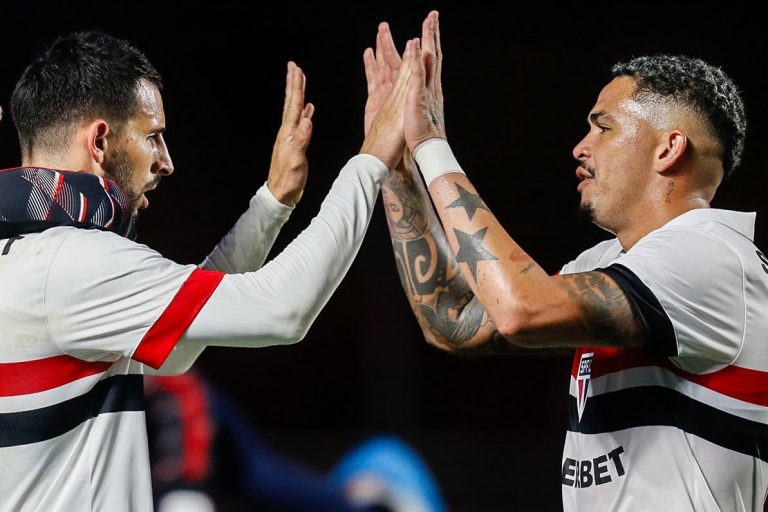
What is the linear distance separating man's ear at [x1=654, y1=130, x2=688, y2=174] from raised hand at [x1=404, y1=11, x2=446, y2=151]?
1.44 feet

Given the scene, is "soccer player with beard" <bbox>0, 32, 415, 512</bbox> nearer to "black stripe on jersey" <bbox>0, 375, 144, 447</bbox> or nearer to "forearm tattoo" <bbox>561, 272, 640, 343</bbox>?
"black stripe on jersey" <bbox>0, 375, 144, 447</bbox>

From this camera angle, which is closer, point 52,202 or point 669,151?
point 52,202

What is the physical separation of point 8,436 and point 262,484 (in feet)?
8.01

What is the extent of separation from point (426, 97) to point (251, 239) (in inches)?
21.0

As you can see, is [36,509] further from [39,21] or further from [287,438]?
[39,21]

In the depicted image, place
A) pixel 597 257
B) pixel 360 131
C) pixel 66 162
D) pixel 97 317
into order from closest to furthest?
pixel 97 317, pixel 66 162, pixel 597 257, pixel 360 131

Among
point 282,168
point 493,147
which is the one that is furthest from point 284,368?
point 282,168

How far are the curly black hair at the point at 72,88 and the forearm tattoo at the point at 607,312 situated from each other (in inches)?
36.7

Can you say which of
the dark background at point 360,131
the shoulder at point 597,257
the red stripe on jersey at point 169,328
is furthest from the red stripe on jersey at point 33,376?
the dark background at point 360,131

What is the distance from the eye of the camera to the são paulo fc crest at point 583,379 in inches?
72.2

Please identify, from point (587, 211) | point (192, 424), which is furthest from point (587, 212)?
point (192, 424)

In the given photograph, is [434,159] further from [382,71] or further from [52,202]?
[52,202]

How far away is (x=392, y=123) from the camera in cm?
195

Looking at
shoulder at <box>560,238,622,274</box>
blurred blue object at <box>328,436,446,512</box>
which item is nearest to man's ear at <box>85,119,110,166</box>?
shoulder at <box>560,238,622,274</box>
